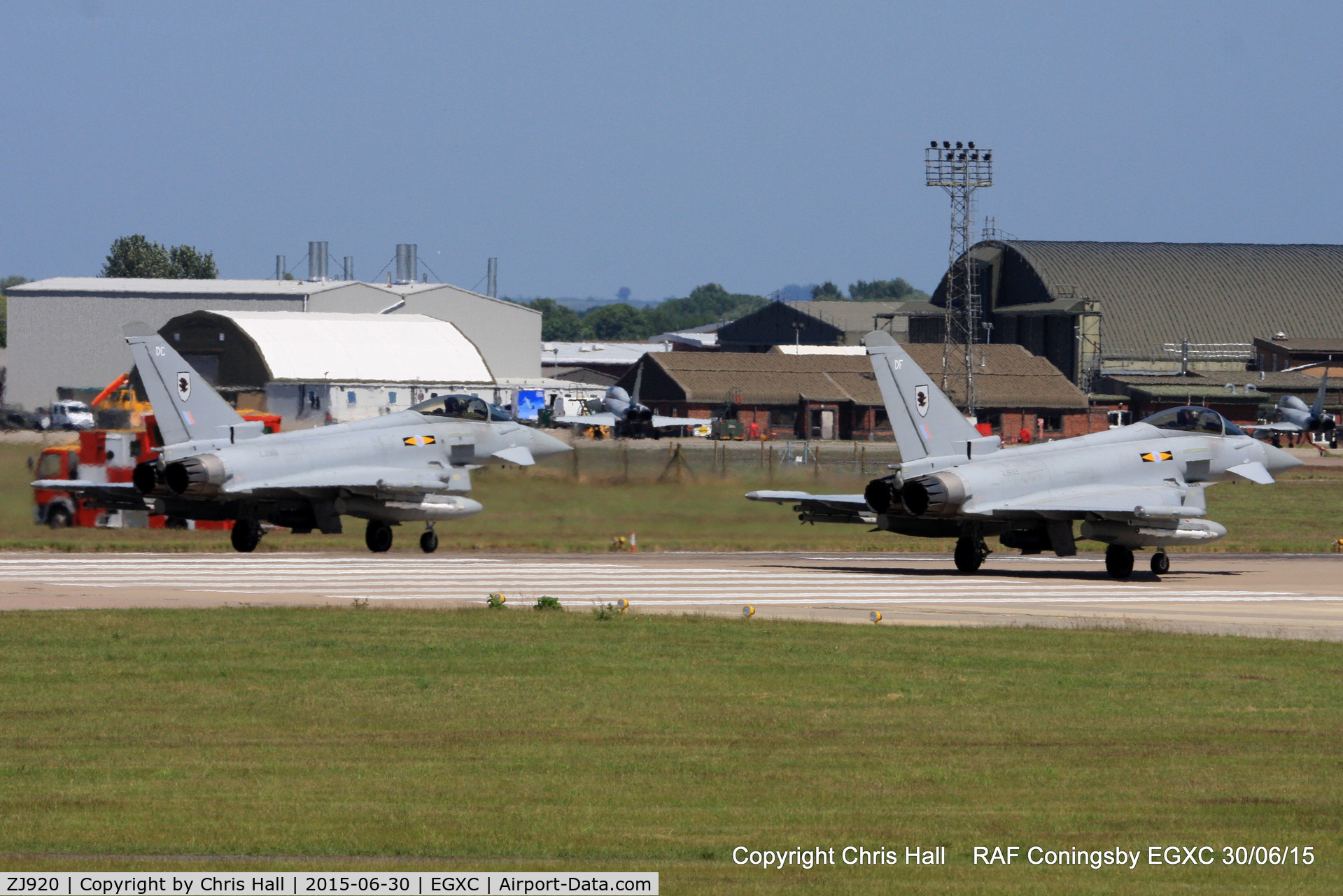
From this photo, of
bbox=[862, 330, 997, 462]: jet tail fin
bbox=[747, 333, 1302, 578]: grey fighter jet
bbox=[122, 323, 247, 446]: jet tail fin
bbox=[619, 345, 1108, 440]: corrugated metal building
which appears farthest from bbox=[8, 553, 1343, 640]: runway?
bbox=[619, 345, 1108, 440]: corrugated metal building

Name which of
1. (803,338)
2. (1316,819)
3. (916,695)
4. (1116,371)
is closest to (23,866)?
(1316,819)

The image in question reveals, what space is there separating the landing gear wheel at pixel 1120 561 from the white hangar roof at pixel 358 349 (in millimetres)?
59494

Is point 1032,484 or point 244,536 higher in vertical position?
point 1032,484

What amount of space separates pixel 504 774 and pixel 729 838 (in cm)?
227

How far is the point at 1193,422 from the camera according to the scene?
100 ft

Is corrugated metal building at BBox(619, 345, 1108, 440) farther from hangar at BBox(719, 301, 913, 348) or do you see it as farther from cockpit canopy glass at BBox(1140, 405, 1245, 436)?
cockpit canopy glass at BBox(1140, 405, 1245, 436)

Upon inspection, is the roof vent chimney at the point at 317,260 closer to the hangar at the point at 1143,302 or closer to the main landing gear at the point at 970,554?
the hangar at the point at 1143,302

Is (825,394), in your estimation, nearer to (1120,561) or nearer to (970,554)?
(970,554)

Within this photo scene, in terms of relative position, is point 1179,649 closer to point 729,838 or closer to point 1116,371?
point 729,838

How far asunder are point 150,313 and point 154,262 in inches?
3229

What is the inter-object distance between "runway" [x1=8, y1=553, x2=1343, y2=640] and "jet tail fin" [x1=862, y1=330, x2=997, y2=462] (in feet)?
7.72

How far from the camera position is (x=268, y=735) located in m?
12.0

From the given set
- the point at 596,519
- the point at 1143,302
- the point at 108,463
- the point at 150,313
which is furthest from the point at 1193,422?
the point at 1143,302

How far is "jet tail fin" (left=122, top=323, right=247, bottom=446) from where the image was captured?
1149 inches
